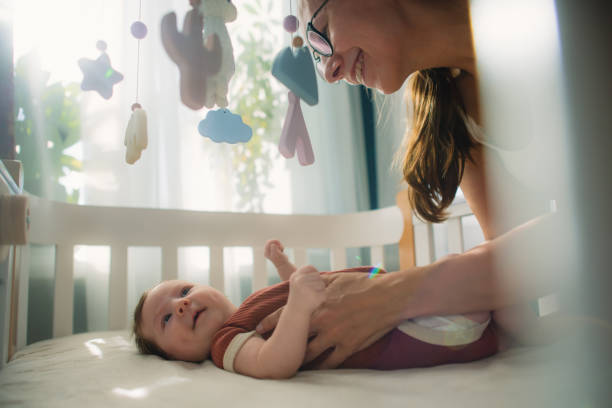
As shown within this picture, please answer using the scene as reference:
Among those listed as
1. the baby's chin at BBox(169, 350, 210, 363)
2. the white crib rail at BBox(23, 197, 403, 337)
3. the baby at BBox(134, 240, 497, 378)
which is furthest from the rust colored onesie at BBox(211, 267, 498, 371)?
the white crib rail at BBox(23, 197, 403, 337)

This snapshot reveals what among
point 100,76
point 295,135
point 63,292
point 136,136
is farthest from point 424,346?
point 63,292

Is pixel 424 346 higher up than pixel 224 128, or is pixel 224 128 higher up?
pixel 224 128

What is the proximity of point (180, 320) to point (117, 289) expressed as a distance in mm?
383

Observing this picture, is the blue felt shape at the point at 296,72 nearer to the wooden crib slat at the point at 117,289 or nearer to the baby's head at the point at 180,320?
the baby's head at the point at 180,320

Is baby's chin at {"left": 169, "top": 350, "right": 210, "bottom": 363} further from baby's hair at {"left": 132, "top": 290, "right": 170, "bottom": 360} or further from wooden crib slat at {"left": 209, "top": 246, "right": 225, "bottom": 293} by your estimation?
wooden crib slat at {"left": 209, "top": 246, "right": 225, "bottom": 293}

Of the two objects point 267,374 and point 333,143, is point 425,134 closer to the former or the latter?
point 267,374

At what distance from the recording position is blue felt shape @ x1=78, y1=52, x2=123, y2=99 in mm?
542

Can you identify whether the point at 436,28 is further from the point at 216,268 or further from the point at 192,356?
the point at 216,268

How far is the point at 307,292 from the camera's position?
0.56m

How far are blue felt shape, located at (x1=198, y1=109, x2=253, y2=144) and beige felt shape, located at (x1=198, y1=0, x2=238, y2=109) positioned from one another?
0.09 m

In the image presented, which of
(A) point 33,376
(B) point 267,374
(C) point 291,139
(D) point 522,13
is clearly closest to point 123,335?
(A) point 33,376

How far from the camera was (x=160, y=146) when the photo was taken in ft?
4.55

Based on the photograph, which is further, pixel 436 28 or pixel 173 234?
pixel 173 234

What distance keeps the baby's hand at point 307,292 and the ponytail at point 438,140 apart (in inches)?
14.4
